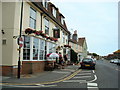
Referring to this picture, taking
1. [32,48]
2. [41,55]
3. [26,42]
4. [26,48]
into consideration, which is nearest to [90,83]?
[32,48]

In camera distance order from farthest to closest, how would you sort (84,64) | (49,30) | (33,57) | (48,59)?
(84,64), (49,30), (48,59), (33,57)

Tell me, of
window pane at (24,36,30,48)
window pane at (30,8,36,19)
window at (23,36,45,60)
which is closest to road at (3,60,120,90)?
window at (23,36,45,60)

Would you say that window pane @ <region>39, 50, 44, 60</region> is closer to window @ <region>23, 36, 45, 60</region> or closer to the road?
window @ <region>23, 36, 45, 60</region>

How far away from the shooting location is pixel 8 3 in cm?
1359

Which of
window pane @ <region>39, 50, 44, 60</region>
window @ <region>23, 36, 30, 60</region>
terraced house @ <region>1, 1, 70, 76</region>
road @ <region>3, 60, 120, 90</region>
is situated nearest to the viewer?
road @ <region>3, 60, 120, 90</region>

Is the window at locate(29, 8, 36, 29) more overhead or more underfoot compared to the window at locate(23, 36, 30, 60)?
more overhead

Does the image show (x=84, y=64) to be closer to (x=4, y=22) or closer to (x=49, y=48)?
(x=49, y=48)

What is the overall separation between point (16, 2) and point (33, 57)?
17.4ft

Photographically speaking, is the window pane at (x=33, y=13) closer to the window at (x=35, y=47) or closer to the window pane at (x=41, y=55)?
the window at (x=35, y=47)

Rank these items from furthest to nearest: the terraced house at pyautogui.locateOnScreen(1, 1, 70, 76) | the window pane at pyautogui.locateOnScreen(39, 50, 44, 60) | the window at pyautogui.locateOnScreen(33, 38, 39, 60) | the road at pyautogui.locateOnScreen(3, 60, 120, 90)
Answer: the window pane at pyautogui.locateOnScreen(39, 50, 44, 60), the window at pyautogui.locateOnScreen(33, 38, 39, 60), the terraced house at pyautogui.locateOnScreen(1, 1, 70, 76), the road at pyautogui.locateOnScreen(3, 60, 120, 90)

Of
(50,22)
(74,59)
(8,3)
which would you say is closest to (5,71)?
(8,3)

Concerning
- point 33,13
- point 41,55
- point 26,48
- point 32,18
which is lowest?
point 41,55

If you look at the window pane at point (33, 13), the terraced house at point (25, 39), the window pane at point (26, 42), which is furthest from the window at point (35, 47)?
the window pane at point (33, 13)

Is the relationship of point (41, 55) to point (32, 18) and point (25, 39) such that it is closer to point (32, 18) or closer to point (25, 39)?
point (25, 39)
